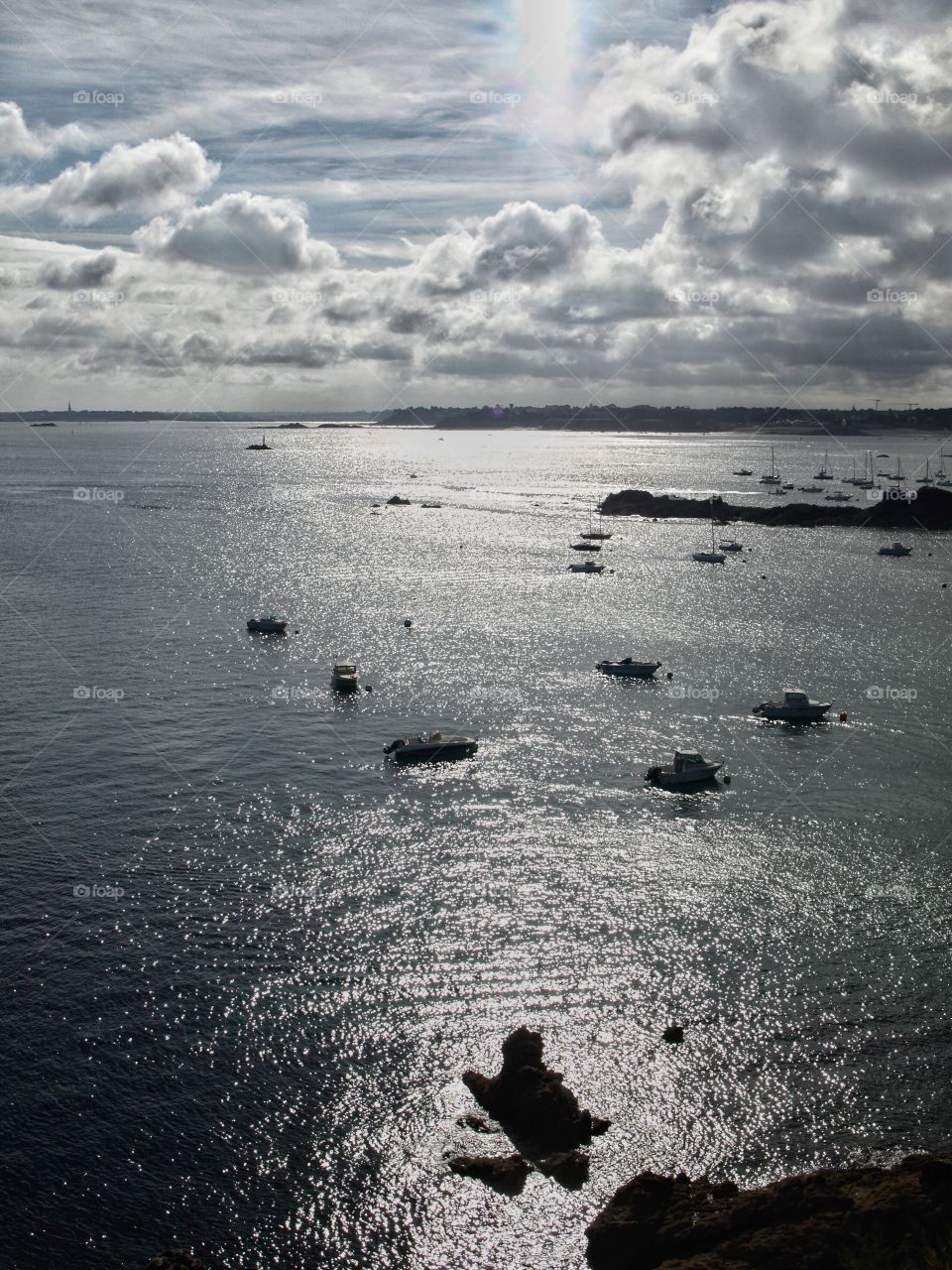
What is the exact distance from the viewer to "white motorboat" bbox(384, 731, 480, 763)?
75562 mm

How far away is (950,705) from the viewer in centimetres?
9062

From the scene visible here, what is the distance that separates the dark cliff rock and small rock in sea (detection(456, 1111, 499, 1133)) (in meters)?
5.66

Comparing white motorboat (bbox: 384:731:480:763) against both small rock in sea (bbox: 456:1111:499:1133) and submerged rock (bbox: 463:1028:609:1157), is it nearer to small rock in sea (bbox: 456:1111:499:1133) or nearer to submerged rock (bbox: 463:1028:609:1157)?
submerged rock (bbox: 463:1028:609:1157)

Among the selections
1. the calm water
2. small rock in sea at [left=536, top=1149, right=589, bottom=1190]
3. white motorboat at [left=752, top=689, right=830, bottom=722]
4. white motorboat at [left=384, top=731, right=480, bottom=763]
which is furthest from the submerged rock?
white motorboat at [left=752, top=689, right=830, bottom=722]

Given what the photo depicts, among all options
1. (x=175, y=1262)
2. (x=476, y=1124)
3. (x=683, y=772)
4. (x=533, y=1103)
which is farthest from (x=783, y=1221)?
(x=683, y=772)

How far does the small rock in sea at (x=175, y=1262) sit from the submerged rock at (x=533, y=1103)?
464 inches

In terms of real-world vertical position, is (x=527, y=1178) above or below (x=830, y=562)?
below

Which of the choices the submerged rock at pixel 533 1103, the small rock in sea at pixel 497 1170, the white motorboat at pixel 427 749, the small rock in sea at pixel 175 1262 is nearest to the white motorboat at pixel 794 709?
the white motorboat at pixel 427 749

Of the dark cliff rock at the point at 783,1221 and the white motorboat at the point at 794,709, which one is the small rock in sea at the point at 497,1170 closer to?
the dark cliff rock at the point at 783,1221

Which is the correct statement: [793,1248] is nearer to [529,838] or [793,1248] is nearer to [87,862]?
[529,838]

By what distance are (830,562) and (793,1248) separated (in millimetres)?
156843

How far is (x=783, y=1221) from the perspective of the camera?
1264 inches

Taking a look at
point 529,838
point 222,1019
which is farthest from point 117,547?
point 222,1019

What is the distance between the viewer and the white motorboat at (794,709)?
285 feet
